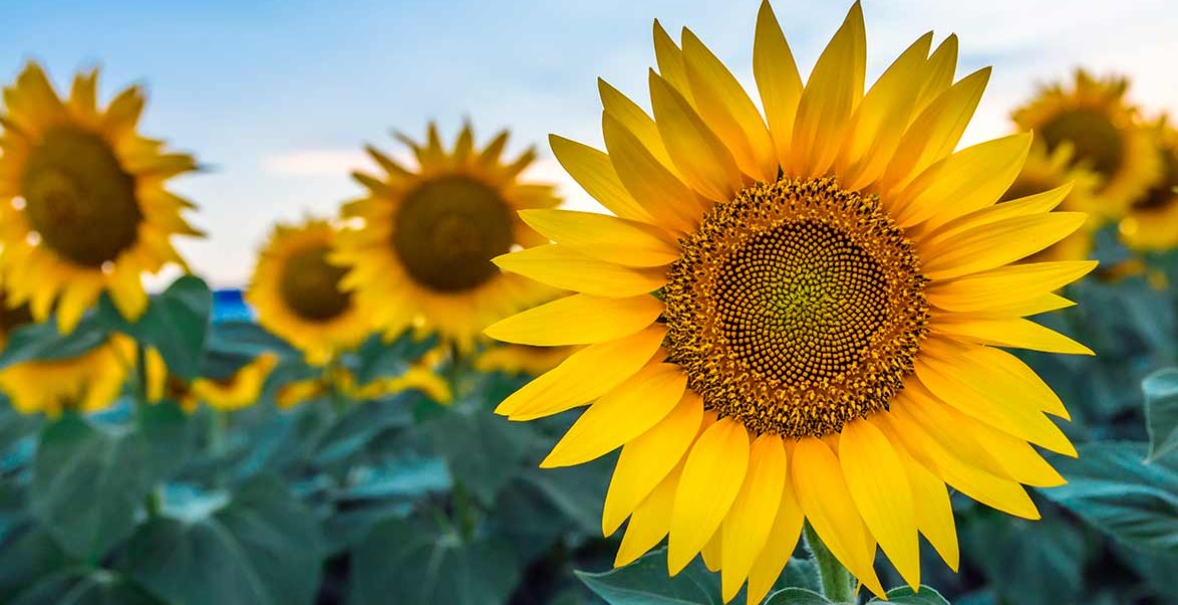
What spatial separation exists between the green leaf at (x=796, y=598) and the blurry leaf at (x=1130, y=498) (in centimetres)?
51

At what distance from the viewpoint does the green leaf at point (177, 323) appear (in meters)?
2.38

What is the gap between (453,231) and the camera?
280 centimetres

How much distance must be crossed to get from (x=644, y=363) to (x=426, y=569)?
177 centimetres

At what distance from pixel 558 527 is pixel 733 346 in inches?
69.7

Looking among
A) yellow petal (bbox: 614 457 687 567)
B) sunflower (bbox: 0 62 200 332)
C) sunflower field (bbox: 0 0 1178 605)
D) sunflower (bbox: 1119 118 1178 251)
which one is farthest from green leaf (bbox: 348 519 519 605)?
sunflower (bbox: 1119 118 1178 251)

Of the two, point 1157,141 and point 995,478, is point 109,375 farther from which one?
point 1157,141

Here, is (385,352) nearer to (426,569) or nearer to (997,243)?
(426,569)

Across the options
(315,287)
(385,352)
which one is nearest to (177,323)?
(385,352)

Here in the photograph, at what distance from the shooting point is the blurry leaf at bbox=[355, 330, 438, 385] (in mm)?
2791

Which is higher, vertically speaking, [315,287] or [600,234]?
[600,234]

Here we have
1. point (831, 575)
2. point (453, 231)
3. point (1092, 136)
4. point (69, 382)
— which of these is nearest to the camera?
point (831, 575)

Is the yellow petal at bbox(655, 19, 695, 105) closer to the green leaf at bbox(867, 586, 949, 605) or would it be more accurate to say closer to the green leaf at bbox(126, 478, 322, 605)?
the green leaf at bbox(867, 586, 949, 605)

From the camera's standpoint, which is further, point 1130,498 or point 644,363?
point 1130,498

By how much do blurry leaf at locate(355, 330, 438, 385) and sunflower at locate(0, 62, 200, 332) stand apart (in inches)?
23.4
